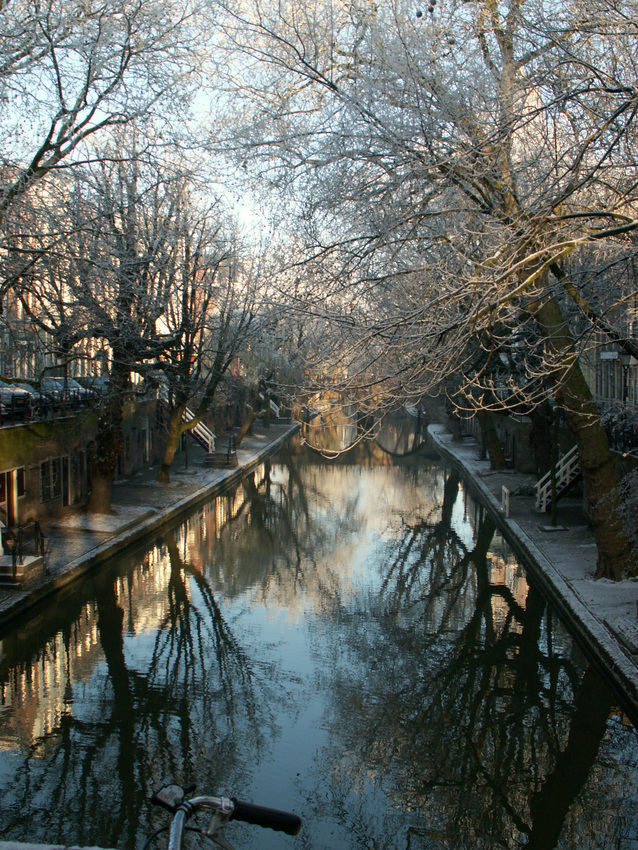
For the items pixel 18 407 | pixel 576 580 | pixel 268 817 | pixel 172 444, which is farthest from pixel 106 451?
pixel 268 817

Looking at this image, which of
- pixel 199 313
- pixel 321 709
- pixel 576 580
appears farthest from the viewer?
pixel 199 313

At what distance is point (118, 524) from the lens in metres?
19.8

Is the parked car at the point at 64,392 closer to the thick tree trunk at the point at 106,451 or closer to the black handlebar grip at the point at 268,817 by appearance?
the thick tree trunk at the point at 106,451

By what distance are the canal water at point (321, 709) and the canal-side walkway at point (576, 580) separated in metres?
0.36

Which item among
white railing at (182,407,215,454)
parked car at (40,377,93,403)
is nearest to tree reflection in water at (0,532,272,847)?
parked car at (40,377,93,403)

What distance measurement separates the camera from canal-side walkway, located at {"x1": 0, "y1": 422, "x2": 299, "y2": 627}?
45.5 ft

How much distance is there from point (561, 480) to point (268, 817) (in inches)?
855

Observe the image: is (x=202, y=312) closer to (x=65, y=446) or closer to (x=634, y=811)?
(x=65, y=446)

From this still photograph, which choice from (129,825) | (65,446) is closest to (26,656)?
(129,825)

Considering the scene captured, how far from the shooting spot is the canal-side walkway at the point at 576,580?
34.9 ft

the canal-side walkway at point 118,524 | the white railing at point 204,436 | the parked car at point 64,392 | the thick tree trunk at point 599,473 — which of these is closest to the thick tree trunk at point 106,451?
the canal-side walkway at point 118,524

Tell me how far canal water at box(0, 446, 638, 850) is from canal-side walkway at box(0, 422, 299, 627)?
0.43 meters

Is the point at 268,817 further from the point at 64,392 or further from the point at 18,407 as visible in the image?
the point at 64,392

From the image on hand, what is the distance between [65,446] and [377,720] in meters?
15.0
